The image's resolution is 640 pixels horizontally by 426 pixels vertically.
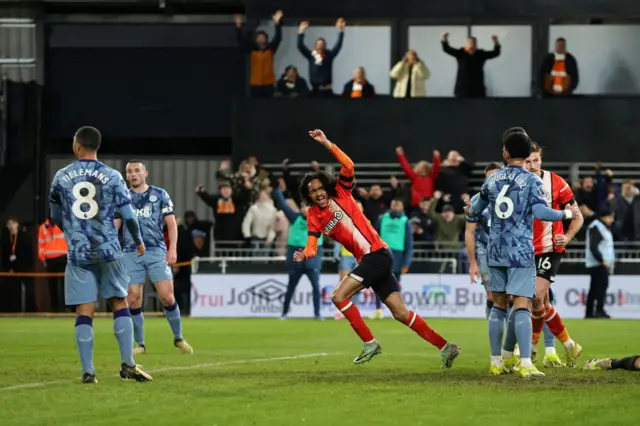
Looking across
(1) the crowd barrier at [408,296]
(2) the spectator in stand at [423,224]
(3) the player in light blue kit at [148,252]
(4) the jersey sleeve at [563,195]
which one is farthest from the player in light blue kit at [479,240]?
(2) the spectator in stand at [423,224]

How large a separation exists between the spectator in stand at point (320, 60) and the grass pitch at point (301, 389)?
13.8m

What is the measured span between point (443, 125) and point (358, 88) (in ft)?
7.18

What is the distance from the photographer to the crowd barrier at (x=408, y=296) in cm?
2944

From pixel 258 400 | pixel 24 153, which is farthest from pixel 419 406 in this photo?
pixel 24 153

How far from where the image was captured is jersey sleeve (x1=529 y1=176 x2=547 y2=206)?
12836mm

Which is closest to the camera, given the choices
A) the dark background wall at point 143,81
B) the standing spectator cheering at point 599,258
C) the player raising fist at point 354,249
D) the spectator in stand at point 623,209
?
the player raising fist at point 354,249

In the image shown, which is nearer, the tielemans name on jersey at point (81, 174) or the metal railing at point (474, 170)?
the tielemans name on jersey at point (81, 174)

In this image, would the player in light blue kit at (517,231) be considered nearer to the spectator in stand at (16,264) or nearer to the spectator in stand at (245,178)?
the spectator in stand at (245,178)

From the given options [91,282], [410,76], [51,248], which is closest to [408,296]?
[410,76]

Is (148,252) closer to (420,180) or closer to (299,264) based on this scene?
(299,264)

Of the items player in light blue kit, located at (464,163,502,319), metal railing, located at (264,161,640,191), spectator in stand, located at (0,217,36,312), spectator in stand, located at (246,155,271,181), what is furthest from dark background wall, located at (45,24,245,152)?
player in light blue kit, located at (464,163,502,319)

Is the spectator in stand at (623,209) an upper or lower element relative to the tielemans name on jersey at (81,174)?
→ upper

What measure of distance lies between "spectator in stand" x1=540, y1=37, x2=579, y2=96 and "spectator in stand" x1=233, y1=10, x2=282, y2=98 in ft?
20.4

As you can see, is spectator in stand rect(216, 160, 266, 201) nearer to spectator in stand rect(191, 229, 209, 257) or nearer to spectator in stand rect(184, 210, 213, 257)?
spectator in stand rect(184, 210, 213, 257)
